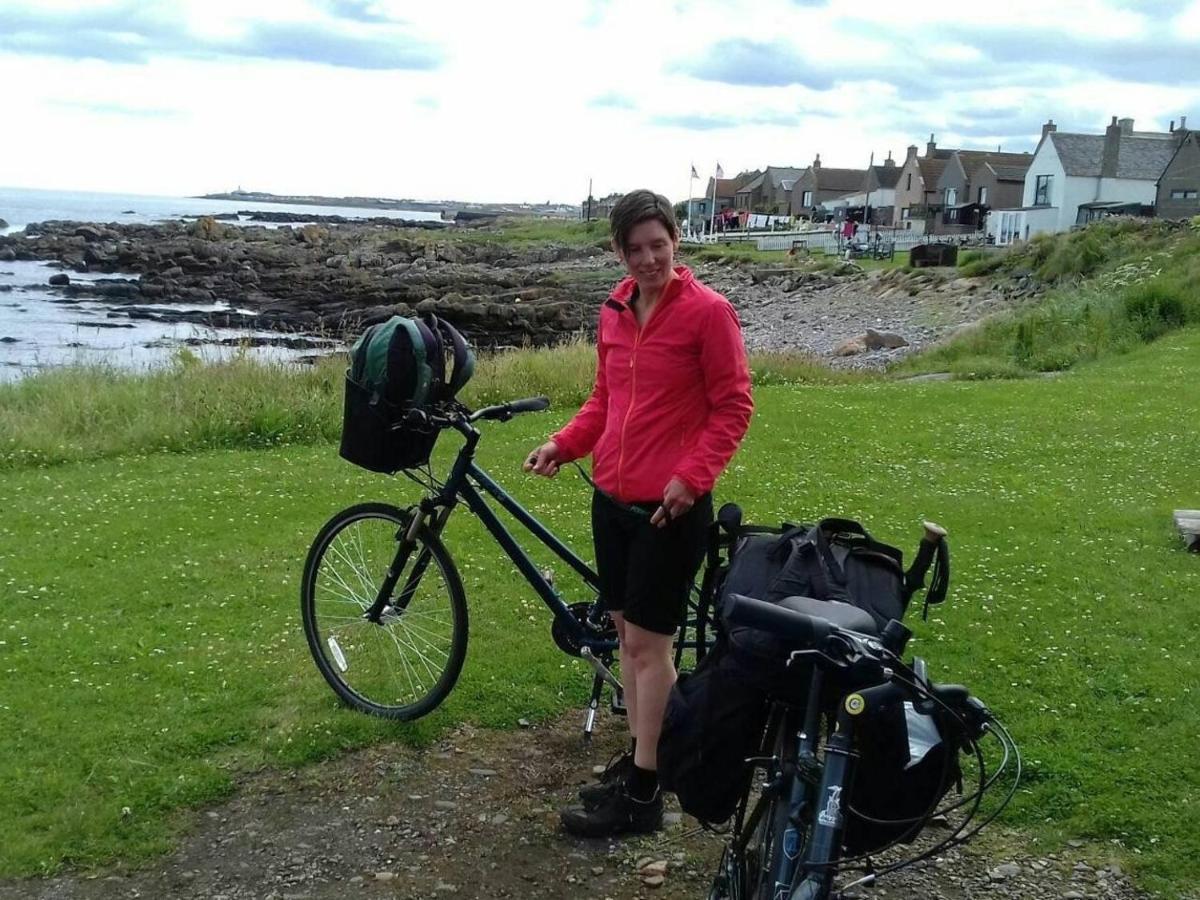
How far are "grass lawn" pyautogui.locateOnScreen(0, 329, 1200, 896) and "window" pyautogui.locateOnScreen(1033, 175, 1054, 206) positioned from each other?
60.2m

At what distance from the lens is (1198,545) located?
7.67 m

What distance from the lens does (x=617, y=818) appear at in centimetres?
420

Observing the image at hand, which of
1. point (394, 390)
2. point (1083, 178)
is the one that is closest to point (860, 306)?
point (1083, 178)

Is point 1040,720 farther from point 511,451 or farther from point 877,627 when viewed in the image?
point 511,451

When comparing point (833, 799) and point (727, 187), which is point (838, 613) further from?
point (727, 187)

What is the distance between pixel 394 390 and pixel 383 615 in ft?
3.58

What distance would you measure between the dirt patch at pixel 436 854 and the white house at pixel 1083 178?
64.4 metres

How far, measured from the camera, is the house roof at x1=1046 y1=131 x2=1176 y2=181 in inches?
2562

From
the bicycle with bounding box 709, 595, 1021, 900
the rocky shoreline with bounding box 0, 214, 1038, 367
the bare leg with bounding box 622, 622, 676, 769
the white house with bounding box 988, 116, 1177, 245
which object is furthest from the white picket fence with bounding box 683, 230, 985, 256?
the bicycle with bounding box 709, 595, 1021, 900

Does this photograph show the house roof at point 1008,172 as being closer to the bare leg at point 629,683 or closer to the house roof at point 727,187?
the house roof at point 727,187

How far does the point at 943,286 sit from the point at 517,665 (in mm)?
37958

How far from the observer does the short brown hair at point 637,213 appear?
3754 millimetres

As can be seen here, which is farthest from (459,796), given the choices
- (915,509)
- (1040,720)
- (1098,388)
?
(1098,388)

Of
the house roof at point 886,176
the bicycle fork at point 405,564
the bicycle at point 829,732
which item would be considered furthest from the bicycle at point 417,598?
the house roof at point 886,176
